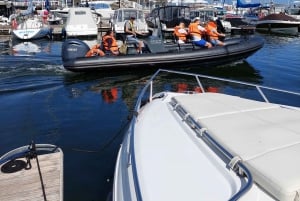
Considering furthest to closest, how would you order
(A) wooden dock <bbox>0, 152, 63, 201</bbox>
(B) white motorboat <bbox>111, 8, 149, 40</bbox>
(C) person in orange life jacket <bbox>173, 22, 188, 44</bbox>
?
1. (B) white motorboat <bbox>111, 8, 149, 40</bbox>
2. (C) person in orange life jacket <bbox>173, 22, 188, 44</bbox>
3. (A) wooden dock <bbox>0, 152, 63, 201</bbox>

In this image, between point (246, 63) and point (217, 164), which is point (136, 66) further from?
point (217, 164)

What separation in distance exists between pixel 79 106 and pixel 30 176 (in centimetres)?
455

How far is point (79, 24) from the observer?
20.9 meters

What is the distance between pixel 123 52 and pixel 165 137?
8130 millimetres

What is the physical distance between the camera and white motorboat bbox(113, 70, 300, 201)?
1961 millimetres

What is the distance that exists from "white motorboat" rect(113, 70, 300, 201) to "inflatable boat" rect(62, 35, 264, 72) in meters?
6.56

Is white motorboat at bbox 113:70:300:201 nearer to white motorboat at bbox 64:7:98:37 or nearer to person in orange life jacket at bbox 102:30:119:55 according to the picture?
person in orange life jacket at bbox 102:30:119:55

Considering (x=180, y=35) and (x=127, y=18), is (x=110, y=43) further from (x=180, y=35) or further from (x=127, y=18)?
(x=127, y=18)

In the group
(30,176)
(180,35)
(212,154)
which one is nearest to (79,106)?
(30,176)

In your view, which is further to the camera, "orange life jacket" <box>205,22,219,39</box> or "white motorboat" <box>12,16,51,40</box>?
"white motorboat" <box>12,16,51,40</box>

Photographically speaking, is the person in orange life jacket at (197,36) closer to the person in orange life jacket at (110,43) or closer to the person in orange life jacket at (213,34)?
the person in orange life jacket at (213,34)

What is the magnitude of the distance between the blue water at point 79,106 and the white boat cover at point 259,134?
5.50ft

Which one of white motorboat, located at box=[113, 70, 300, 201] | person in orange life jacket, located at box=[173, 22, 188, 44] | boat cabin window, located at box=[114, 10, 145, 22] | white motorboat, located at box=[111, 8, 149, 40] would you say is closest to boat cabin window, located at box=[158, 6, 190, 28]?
white motorboat, located at box=[111, 8, 149, 40]

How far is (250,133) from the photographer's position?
2.49 metres
